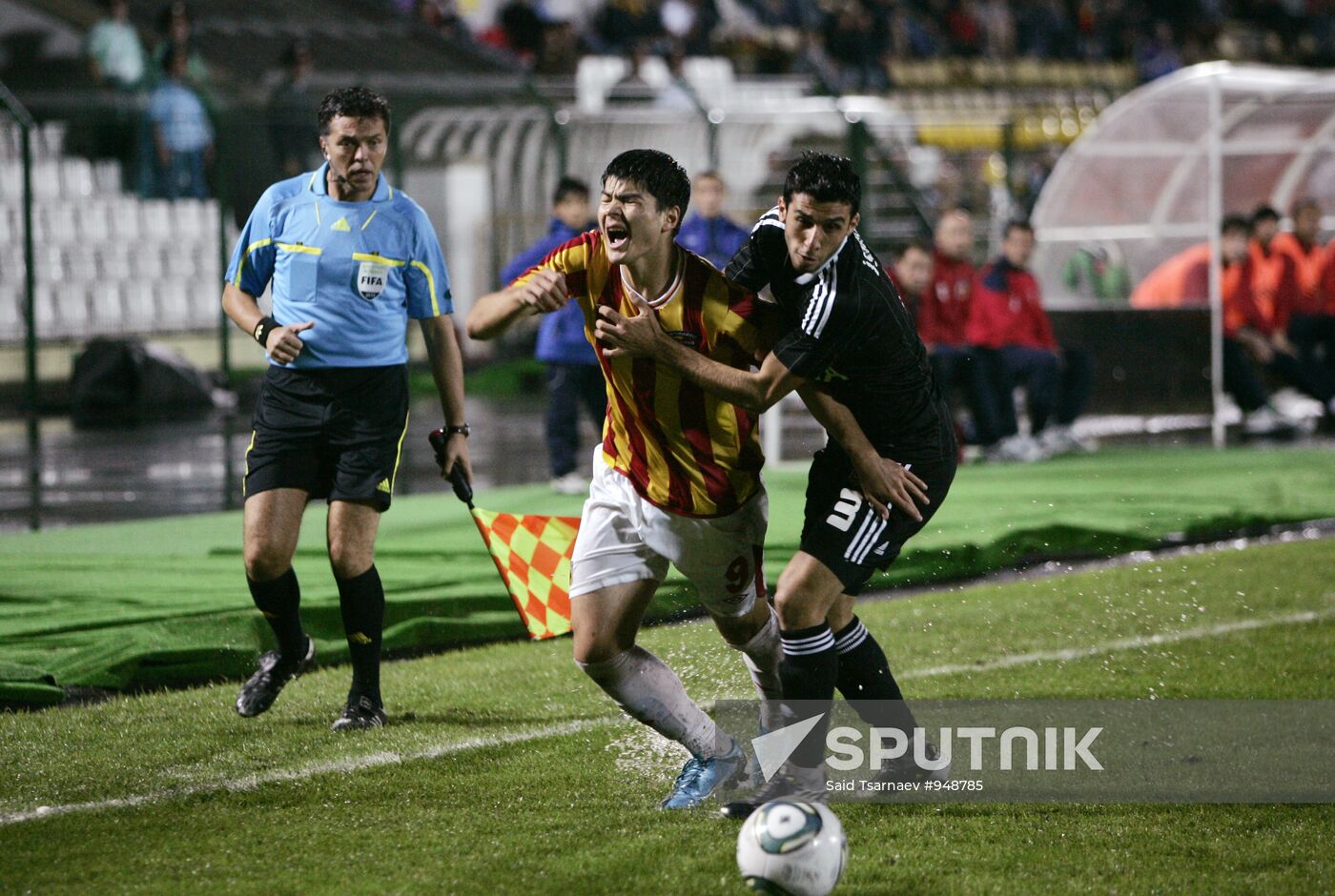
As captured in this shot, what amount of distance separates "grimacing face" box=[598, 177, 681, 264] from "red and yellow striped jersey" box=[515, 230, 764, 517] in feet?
0.47

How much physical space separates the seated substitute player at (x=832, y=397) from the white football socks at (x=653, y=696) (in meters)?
0.27

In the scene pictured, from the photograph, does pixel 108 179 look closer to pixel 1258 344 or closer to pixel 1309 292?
pixel 1258 344

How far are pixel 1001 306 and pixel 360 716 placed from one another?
333 inches

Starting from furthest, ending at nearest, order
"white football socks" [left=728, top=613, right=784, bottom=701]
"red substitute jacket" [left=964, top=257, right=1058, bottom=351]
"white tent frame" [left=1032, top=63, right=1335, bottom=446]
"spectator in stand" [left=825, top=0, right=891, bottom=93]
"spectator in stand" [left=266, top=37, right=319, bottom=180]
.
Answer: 1. "spectator in stand" [left=825, top=0, right=891, bottom=93]
2. "white tent frame" [left=1032, top=63, right=1335, bottom=446]
3. "spectator in stand" [left=266, top=37, right=319, bottom=180]
4. "red substitute jacket" [left=964, top=257, right=1058, bottom=351]
5. "white football socks" [left=728, top=613, right=784, bottom=701]

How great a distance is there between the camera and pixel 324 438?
241 inches

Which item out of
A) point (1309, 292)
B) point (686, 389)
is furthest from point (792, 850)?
point (1309, 292)

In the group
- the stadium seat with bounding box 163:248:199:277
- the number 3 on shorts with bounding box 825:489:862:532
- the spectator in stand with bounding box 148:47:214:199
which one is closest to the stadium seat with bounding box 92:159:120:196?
the spectator in stand with bounding box 148:47:214:199

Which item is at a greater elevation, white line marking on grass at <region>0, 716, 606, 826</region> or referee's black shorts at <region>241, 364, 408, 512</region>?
referee's black shorts at <region>241, 364, 408, 512</region>

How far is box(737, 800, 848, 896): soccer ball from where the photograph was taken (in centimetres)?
412

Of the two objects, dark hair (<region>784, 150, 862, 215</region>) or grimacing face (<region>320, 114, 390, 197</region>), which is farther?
grimacing face (<region>320, 114, 390, 197</region>)

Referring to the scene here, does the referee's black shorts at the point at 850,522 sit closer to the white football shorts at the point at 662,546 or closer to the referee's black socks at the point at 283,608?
the white football shorts at the point at 662,546

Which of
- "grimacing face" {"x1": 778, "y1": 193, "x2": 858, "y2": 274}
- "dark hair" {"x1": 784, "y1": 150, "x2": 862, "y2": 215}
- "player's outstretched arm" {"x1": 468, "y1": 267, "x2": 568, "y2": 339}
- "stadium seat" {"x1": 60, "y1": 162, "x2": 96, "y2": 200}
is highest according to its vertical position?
"dark hair" {"x1": 784, "y1": 150, "x2": 862, "y2": 215}

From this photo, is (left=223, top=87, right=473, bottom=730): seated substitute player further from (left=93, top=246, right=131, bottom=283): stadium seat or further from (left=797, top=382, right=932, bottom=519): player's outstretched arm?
(left=93, top=246, right=131, bottom=283): stadium seat

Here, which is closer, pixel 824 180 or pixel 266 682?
pixel 824 180
